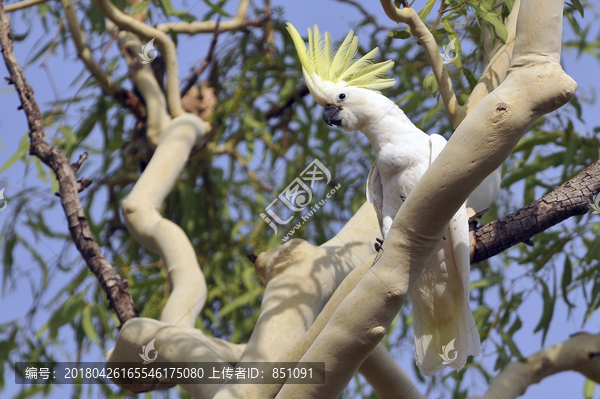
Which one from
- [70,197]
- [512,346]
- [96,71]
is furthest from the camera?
[96,71]

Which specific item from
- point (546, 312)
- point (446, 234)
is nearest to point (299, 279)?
point (446, 234)

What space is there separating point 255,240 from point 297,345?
93 cm

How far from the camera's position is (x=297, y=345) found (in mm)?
1399

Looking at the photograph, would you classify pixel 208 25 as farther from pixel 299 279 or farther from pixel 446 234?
pixel 446 234

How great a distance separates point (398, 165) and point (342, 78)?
0.88 feet

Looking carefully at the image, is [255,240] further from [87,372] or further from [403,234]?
[403,234]

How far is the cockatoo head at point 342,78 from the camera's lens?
58.2 inches

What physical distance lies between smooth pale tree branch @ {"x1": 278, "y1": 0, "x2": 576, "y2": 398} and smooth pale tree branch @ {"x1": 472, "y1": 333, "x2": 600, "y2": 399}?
0.99 meters

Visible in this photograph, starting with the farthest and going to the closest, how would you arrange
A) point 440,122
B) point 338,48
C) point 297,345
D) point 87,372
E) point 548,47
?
point 440,122 < point 87,372 < point 338,48 < point 297,345 < point 548,47

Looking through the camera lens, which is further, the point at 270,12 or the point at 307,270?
the point at 270,12

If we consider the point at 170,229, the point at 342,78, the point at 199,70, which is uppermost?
the point at 199,70

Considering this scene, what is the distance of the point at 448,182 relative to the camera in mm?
981

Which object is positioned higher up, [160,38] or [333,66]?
[160,38]

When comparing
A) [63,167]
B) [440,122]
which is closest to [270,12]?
[440,122]
